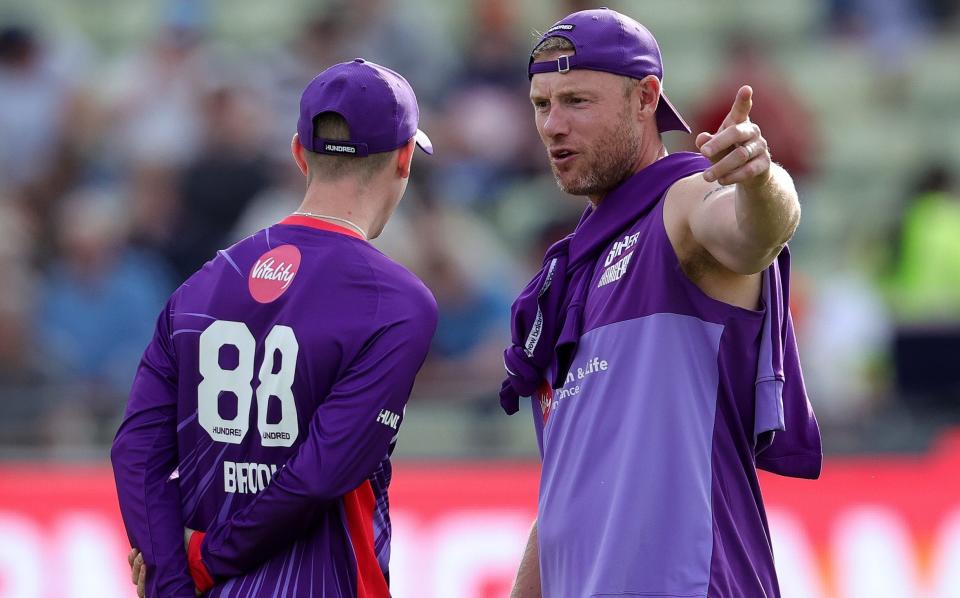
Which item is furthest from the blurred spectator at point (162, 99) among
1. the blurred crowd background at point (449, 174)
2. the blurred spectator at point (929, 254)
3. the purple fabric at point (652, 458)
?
the purple fabric at point (652, 458)

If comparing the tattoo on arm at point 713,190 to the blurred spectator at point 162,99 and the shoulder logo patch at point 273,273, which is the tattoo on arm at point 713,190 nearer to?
the shoulder logo patch at point 273,273

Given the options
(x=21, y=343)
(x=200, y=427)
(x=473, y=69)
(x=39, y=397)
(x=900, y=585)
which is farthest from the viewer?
(x=473, y=69)

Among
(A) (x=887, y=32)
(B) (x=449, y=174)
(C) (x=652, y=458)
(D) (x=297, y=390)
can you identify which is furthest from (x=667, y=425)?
(A) (x=887, y=32)

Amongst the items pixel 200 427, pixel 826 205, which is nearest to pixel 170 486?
pixel 200 427

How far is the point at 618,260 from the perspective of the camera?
12.2 ft

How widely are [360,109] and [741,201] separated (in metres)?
1.09

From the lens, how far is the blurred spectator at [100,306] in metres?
9.34

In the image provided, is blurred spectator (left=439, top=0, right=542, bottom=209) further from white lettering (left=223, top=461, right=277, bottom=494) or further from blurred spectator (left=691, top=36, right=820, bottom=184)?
white lettering (left=223, top=461, right=277, bottom=494)

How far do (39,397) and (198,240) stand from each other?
1670 millimetres

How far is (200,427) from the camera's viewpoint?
387cm

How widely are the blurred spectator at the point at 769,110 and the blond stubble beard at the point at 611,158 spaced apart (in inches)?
254

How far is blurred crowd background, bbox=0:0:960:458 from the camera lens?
858 cm

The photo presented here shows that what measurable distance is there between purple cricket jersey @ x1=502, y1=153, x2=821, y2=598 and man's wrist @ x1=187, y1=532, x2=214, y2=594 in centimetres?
91

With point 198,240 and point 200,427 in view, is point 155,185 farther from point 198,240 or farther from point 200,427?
point 200,427
